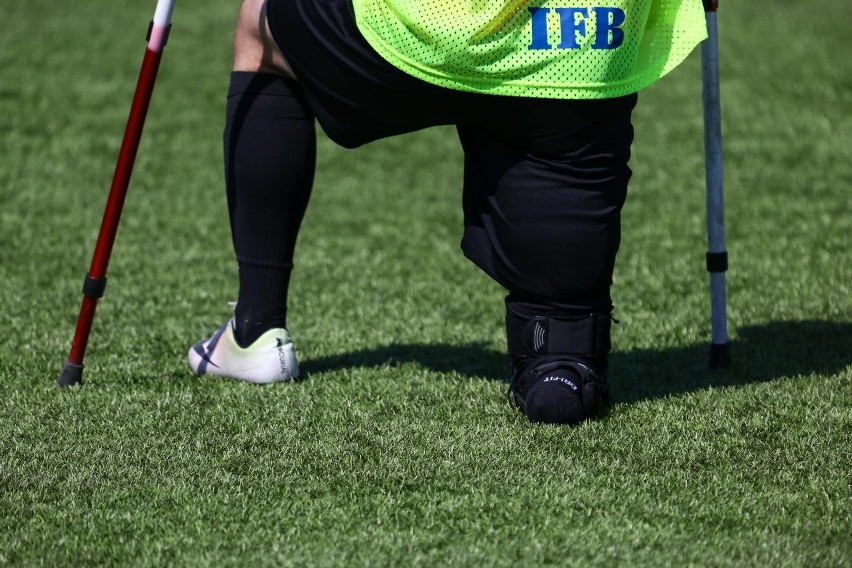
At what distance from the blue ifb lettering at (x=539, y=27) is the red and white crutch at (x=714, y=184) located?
0.71 m

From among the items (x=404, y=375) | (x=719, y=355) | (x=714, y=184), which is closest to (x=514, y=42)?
(x=714, y=184)

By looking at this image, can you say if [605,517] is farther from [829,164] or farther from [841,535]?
[829,164]

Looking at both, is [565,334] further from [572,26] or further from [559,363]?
[572,26]

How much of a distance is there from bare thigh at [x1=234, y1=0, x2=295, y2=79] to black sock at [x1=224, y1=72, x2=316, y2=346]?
1.0 inches

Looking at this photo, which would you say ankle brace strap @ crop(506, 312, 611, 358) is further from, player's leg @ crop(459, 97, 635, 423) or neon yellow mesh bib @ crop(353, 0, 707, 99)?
neon yellow mesh bib @ crop(353, 0, 707, 99)

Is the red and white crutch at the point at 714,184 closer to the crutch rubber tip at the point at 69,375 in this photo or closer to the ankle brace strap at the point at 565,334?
the ankle brace strap at the point at 565,334

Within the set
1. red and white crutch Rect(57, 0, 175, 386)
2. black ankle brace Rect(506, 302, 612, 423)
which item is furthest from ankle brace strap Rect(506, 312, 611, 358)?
red and white crutch Rect(57, 0, 175, 386)

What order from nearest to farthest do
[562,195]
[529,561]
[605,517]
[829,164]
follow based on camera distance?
[529,561] → [605,517] → [562,195] → [829,164]

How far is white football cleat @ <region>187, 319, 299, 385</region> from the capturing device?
324 centimetres

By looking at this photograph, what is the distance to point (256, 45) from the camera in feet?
10.2

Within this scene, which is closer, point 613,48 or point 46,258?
point 613,48

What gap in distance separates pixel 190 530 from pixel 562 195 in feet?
3.64

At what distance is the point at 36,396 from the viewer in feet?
10.4

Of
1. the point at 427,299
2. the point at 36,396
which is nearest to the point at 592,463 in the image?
the point at 36,396
